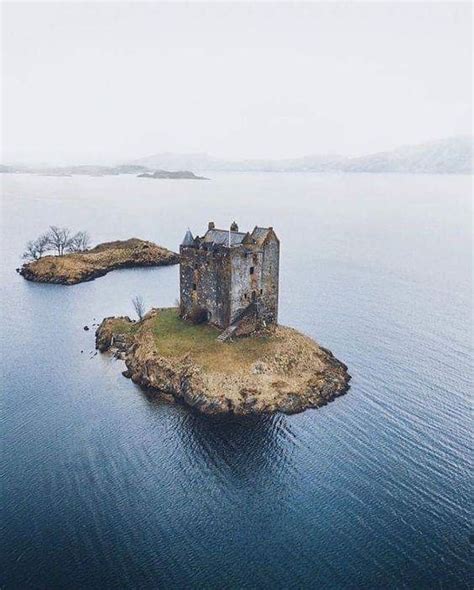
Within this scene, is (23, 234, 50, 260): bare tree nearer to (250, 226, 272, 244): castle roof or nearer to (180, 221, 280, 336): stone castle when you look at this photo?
(180, 221, 280, 336): stone castle

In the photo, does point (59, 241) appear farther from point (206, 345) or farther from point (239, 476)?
point (239, 476)

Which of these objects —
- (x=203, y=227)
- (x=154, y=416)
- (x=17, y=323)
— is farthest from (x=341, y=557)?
(x=203, y=227)

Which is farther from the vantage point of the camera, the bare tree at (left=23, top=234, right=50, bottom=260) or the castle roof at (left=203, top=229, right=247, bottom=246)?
the bare tree at (left=23, top=234, right=50, bottom=260)

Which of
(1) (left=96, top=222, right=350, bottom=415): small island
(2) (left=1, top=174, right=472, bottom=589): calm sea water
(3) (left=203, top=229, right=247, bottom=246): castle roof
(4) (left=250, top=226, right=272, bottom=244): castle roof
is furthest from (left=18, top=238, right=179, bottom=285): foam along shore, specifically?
(4) (left=250, top=226, right=272, bottom=244): castle roof

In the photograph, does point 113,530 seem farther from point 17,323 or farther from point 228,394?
point 17,323

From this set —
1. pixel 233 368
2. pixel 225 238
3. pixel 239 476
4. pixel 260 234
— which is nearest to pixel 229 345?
pixel 233 368

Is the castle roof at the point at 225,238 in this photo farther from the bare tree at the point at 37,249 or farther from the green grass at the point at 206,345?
the bare tree at the point at 37,249
